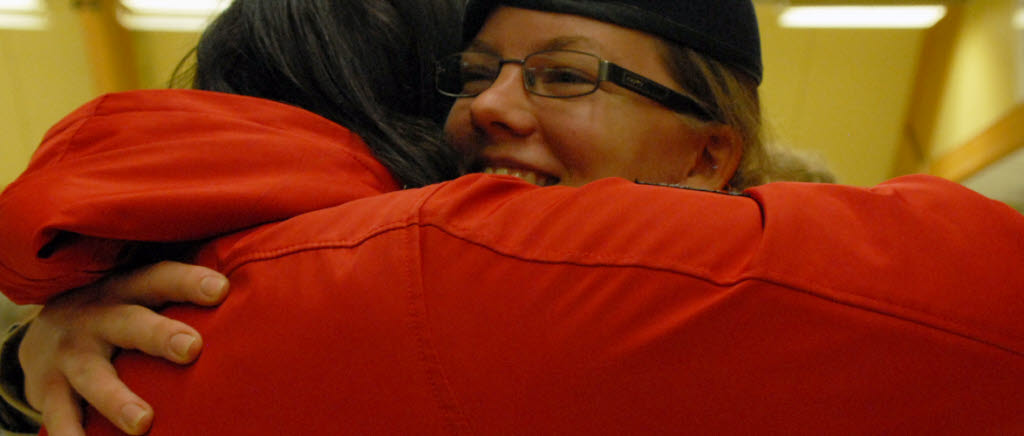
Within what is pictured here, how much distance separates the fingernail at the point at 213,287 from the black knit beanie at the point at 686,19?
0.67 m

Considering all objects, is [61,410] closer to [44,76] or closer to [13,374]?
[13,374]

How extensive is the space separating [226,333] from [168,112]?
0.28 m

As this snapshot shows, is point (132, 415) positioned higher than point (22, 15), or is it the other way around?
point (132, 415)

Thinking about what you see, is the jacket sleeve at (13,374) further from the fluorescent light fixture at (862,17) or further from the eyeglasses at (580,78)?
the fluorescent light fixture at (862,17)

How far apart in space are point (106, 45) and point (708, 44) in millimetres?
3865

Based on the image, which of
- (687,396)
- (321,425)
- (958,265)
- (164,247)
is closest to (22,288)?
(164,247)

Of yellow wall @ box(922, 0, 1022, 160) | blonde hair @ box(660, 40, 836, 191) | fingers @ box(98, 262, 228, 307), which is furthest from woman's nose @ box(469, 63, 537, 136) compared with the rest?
yellow wall @ box(922, 0, 1022, 160)

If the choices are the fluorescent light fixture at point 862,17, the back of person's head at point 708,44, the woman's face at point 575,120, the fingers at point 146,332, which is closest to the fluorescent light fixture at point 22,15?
the back of person's head at point 708,44

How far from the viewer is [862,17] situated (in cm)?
344

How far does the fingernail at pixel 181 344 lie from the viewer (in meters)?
0.56

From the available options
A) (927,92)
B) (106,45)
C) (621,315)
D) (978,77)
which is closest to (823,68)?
(927,92)

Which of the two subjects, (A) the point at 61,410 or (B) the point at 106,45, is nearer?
(A) the point at 61,410

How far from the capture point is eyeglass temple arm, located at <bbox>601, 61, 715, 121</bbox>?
3.21 feet

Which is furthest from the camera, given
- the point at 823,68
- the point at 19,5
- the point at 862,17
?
the point at 19,5
